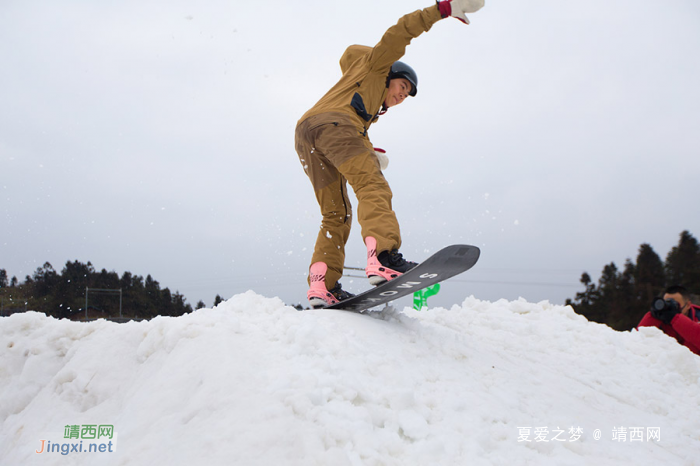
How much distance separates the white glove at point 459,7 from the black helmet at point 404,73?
1.87 ft

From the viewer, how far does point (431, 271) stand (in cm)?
259

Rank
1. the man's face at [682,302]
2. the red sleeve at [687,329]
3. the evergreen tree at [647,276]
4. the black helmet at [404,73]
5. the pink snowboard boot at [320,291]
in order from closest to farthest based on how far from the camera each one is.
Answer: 1. the black helmet at [404,73]
2. the pink snowboard boot at [320,291]
3. the red sleeve at [687,329]
4. the man's face at [682,302]
5. the evergreen tree at [647,276]

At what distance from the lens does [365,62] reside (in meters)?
3.22

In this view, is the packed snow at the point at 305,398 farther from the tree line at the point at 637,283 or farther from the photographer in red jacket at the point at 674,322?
the tree line at the point at 637,283

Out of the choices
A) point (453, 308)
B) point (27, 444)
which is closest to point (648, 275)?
point (453, 308)

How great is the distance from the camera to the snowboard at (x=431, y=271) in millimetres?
2510

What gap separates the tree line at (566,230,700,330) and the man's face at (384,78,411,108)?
24927 mm

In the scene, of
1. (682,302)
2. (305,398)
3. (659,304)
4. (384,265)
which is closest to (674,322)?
(659,304)

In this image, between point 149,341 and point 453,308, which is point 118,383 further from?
point 453,308

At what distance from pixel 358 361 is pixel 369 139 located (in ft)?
6.03

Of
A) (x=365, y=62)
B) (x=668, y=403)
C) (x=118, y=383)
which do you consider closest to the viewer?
(x=118, y=383)

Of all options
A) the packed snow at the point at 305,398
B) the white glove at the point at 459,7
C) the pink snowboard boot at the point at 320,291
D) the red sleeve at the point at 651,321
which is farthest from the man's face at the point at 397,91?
the red sleeve at the point at 651,321

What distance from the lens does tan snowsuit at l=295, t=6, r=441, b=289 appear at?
287 cm

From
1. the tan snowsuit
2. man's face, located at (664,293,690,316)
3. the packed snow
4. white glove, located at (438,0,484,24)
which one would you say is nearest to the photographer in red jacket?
man's face, located at (664,293,690,316)
